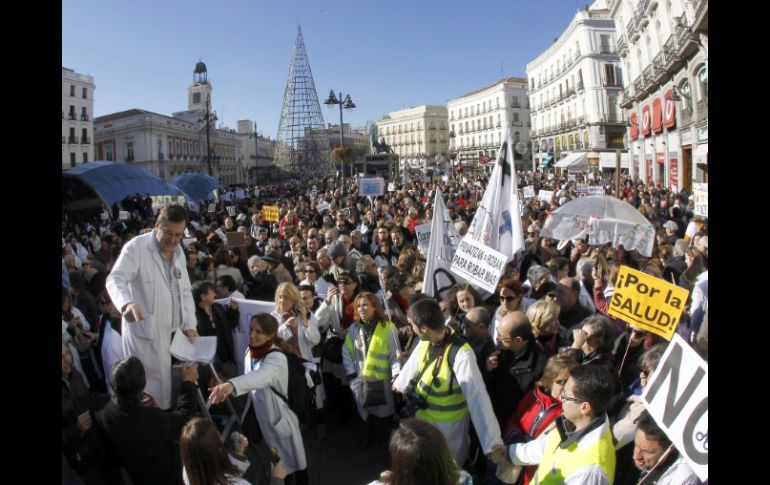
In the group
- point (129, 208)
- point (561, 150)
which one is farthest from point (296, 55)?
point (561, 150)

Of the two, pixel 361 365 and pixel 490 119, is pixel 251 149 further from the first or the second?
pixel 361 365

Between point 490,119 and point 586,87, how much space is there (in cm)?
3026

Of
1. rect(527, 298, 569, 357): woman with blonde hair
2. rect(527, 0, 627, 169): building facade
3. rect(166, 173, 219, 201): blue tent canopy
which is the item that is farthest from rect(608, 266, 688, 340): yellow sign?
rect(527, 0, 627, 169): building facade

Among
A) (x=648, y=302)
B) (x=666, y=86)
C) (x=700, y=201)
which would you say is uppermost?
(x=666, y=86)

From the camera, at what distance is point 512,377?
12.3ft

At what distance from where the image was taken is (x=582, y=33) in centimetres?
4791

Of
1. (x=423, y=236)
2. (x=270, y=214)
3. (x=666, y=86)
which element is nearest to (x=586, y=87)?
(x=666, y=86)

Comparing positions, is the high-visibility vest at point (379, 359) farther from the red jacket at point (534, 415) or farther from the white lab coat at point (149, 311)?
the white lab coat at point (149, 311)

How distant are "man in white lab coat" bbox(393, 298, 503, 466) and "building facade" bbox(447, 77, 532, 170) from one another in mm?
68188

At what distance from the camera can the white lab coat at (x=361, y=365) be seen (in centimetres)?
446

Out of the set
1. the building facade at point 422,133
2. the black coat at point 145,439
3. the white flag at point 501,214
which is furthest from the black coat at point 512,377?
the building facade at point 422,133

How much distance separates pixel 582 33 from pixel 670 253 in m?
45.8

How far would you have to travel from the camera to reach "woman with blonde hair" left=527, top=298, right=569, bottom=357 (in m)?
4.14
